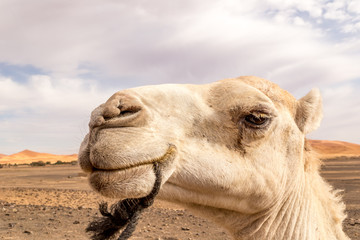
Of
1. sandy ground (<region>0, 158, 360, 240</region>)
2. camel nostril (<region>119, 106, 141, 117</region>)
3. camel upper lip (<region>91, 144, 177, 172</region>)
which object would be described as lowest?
sandy ground (<region>0, 158, 360, 240</region>)

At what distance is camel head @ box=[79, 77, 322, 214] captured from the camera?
8.26 feet

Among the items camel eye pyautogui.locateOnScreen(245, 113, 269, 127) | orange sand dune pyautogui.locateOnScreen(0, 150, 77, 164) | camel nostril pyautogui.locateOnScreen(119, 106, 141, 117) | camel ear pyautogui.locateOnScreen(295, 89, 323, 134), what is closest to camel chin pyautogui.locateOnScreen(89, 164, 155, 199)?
camel nostril pyautogui.locateOnScreen(119, 106, 141, 117)

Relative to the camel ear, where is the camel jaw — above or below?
below

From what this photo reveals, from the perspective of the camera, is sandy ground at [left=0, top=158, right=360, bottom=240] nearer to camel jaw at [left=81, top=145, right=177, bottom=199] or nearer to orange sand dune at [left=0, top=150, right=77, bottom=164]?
camel jaw at [left=81, top=145, right=177, bottom=199]

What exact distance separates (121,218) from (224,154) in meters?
0.97

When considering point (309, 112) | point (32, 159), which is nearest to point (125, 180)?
point (309, 112)

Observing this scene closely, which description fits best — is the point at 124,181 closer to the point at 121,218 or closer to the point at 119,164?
the point at 119,164

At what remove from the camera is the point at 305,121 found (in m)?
3.47

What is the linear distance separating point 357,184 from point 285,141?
17.0 meters

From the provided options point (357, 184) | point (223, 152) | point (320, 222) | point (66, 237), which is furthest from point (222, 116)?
point (357, 184)

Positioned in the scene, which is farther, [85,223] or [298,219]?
[85,223]

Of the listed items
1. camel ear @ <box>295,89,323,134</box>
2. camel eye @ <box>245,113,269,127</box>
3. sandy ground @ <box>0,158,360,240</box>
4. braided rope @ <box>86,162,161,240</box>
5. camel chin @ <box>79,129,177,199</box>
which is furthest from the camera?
sandy ground @ <box>0,158,360,240</box>

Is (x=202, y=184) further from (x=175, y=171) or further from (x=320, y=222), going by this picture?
(x=320, y=222)

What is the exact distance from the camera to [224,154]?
2961mm
